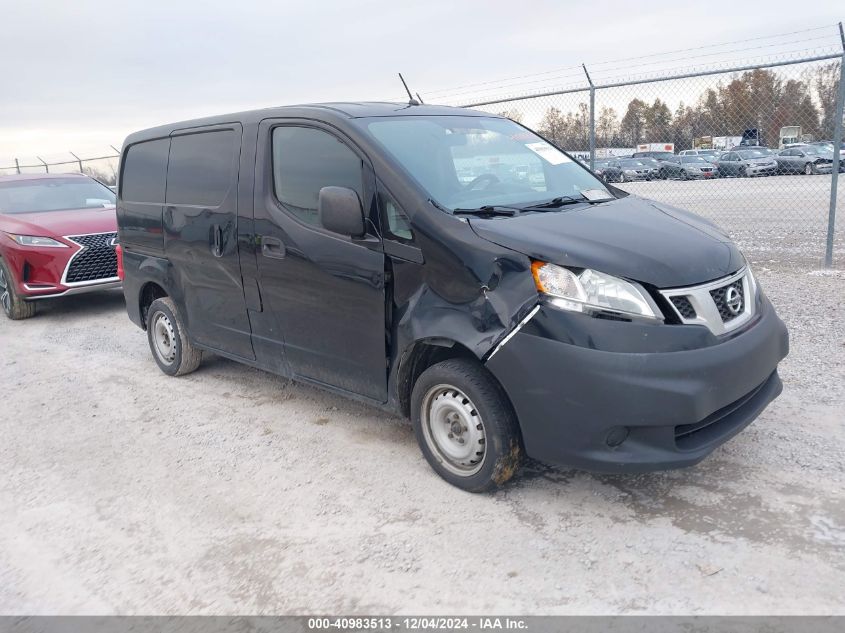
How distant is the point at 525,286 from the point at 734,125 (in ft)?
29.2

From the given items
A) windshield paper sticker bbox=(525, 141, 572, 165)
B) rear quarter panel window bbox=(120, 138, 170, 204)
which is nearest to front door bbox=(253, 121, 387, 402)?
windshield paper sticker bbox=(525, 141, 572, 165)

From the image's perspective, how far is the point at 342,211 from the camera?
11.8 ft

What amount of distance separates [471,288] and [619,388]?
812mm

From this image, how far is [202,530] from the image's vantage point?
3.35m

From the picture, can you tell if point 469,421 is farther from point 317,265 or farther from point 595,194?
point 595,194

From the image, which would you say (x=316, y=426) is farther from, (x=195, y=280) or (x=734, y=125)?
(x=734, y=125)

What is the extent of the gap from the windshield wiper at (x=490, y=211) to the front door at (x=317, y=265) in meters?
0.47

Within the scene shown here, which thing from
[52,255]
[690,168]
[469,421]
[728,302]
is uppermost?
[690,168]

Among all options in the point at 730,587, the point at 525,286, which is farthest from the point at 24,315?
the point at 730,587

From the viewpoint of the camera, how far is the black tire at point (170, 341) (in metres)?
5.52

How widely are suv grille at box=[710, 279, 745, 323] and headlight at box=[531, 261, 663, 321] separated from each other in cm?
38

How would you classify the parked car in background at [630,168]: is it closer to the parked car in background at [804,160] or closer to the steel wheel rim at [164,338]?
the parked car in background at [804,160]

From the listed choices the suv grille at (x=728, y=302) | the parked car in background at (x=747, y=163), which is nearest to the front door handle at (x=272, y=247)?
the suv grille at (x=728, y=302)

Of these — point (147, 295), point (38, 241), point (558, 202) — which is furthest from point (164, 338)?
point (558, 202)
